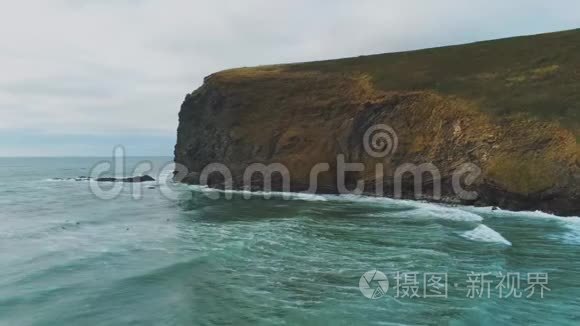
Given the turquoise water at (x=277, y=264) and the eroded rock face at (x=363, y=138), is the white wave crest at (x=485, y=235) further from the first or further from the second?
the eroded rock face at (x=363, y=138)

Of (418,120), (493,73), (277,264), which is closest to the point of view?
(277,264)

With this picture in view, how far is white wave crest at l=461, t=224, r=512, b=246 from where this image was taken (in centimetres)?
2899

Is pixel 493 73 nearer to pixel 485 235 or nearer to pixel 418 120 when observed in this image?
pixel 418 120

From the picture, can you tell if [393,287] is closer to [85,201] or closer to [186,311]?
[186,311]

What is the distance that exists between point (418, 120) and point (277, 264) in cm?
3987

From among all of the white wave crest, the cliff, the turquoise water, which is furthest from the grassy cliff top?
the white wave crest

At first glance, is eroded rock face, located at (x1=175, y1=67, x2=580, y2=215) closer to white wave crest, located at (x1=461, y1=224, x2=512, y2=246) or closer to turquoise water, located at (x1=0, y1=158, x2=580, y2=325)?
turquoise water, located at (x1=0, y1=158, x2=580, y2=325)

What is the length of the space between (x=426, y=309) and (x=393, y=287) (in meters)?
2.76

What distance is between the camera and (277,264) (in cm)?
2402

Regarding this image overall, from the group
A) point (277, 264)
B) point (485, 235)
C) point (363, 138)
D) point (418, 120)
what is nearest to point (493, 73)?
point (418, 120)

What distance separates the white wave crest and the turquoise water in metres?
0.12

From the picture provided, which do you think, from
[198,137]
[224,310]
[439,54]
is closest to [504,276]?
[224,310]

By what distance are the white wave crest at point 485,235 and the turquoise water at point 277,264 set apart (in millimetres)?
119

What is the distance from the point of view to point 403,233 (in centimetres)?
3189
